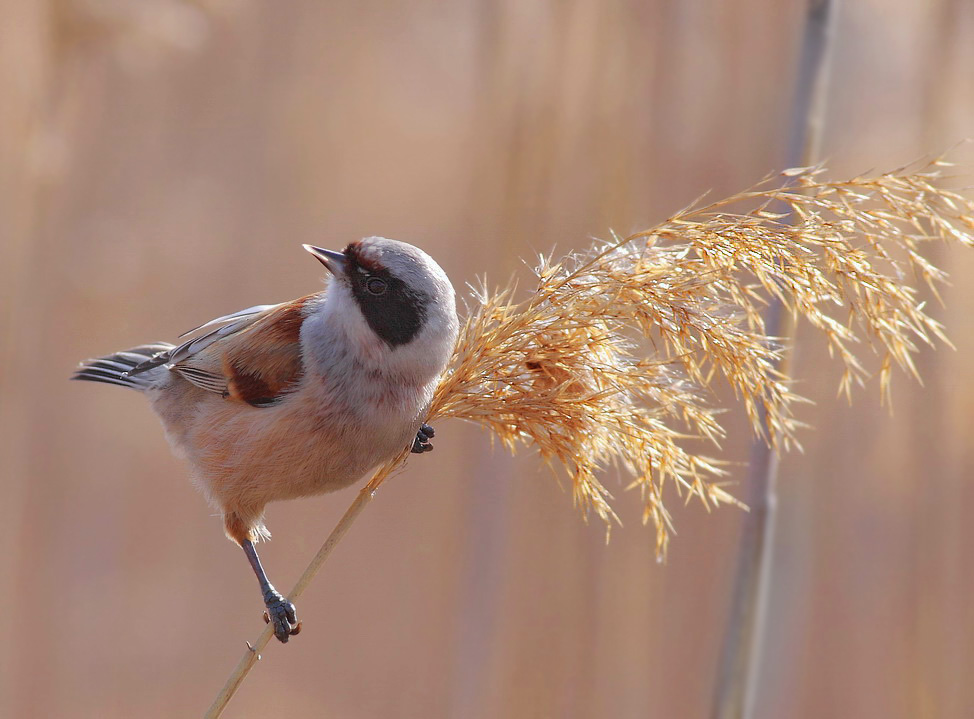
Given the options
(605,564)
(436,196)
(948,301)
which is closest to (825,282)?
(605,564)

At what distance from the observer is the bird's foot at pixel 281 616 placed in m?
1.18

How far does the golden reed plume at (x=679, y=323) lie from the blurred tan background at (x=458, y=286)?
1.05m

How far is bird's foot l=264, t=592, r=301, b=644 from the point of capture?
1178mm

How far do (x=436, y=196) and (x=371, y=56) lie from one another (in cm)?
54

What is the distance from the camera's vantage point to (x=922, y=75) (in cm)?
214

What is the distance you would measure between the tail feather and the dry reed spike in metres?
0.67

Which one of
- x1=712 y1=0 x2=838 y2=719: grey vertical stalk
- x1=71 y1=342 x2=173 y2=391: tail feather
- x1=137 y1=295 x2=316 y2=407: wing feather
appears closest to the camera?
x1=712 y1=0 x2=838 y2=719: grey vertical stalk

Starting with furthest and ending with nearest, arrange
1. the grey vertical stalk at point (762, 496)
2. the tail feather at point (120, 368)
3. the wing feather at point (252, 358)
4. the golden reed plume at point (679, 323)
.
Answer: the tail feather at point (120, 368) < the wing feather at point (252, 358) < the grey vertical stalk at point (762, 496) < the golden reed plume at point (679, 323)

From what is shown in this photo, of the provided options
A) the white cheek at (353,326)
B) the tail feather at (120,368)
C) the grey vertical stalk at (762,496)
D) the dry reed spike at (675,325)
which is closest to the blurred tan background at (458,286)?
the tail feather at (120,368)

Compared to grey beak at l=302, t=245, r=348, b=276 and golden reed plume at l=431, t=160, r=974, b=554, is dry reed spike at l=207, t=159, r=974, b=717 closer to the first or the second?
golden reed plume at l=431, t=160, r=974, b=554

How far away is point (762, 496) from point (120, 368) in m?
1.15

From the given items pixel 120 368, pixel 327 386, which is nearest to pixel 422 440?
pixel 327 386

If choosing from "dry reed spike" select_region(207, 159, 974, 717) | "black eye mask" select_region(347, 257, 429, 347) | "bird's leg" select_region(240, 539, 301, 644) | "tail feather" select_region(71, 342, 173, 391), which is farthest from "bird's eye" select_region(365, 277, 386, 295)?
"tail feather" select_region(71, 342, 173, 391)

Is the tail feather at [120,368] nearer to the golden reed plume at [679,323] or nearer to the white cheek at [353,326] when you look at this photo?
the white cheek at [353,326]
